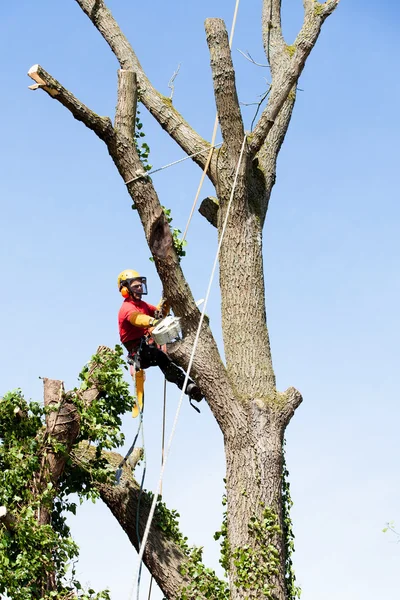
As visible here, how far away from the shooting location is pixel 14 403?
7.12 metres

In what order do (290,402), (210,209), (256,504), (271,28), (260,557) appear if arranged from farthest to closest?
(271,28), (210,209), (290,402), (256,504), (260,557)

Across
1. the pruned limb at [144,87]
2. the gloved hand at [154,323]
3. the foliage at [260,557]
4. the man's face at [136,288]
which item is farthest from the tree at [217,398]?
the man's face at [136,288]

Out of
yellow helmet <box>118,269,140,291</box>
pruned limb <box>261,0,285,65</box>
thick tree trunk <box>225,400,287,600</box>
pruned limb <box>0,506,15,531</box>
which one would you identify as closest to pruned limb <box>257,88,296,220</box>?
pruned limb <box>261,0,285,65</box>

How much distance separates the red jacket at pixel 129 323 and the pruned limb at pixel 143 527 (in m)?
0.96

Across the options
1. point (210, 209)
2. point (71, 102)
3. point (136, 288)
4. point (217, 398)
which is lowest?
point (217, 398)

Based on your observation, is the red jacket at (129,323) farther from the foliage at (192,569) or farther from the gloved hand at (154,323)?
the foliage at (192,569)

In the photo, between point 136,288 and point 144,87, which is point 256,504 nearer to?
point 136,288

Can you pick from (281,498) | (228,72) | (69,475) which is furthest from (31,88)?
(281,498)

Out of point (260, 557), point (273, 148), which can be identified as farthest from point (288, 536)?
point (273, 148)

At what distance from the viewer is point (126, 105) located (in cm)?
700

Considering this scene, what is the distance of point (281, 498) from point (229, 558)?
1.87 ft

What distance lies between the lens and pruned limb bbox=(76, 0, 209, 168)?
825 cm

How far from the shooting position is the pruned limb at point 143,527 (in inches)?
276

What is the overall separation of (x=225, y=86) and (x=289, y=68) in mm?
1037
